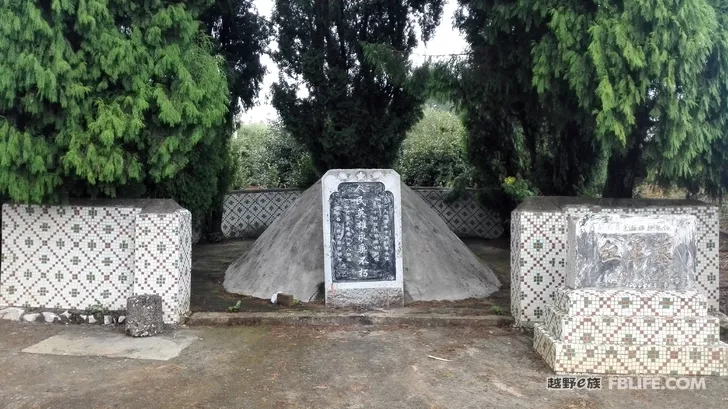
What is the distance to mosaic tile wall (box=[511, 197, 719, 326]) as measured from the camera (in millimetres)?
7285

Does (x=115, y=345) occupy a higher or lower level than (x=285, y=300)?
lower

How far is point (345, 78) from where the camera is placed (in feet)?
45.1

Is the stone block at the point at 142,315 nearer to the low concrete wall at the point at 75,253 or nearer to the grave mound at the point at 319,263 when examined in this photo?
the low concrete wall at the point at 75,253

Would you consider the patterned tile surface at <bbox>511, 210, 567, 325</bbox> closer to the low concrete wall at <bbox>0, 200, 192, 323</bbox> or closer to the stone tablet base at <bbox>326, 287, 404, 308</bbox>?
the stone tablet base at <bbox>326, 287, 404, 308</bbox>

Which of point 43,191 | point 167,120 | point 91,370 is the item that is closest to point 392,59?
point 167,120

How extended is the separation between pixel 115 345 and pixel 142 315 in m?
0.44

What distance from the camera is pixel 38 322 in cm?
747

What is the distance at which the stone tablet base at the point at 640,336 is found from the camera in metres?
5.72

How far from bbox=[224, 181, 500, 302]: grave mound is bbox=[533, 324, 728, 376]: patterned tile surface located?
10.2 ft

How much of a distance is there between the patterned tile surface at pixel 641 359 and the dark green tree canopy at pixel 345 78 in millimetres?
8564

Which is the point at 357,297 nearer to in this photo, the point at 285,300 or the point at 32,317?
the point at 285,300

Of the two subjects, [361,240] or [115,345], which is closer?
[115,345]

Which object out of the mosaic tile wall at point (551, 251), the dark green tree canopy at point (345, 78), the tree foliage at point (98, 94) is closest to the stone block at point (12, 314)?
the tree foliage at point (98, 94)

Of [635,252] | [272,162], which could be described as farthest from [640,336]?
[272,162]
